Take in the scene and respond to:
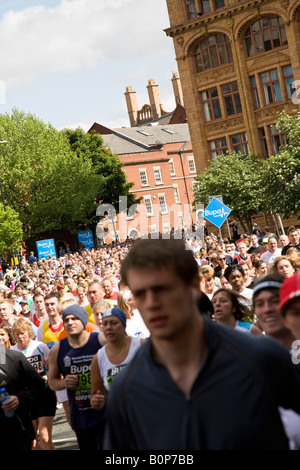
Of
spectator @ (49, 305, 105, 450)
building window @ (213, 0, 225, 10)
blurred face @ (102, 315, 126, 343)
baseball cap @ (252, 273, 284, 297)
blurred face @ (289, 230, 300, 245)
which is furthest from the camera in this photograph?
building window @ (213, 0, 225, 10)

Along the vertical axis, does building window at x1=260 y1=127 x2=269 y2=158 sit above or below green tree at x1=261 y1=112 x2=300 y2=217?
above

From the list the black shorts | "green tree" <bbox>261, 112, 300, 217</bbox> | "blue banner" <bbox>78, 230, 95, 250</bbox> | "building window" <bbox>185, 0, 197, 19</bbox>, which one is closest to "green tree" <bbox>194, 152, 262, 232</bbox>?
"green tree" <bbox>261, 112, 300, 217</bbox>

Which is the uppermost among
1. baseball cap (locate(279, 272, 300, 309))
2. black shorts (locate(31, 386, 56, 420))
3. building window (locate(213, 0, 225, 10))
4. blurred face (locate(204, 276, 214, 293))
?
building window (locate(213, 0, 225, 10))

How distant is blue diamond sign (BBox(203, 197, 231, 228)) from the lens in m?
25.1

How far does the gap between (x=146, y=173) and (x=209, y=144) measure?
116 ft

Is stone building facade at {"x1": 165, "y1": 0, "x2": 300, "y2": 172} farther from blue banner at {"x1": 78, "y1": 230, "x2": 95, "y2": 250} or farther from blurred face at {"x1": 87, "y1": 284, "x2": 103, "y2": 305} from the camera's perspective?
blurred face at {"x1": 87, "y1": 284, "x2": 103, "y2": 305}

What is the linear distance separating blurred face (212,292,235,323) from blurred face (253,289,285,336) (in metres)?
2.46

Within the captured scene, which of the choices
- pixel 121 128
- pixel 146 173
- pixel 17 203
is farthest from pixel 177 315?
pixel 121 128

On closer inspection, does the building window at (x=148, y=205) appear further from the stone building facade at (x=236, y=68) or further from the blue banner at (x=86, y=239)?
the stone building facade at (x=236, y=68)

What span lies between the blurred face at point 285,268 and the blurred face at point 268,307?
157 inches
